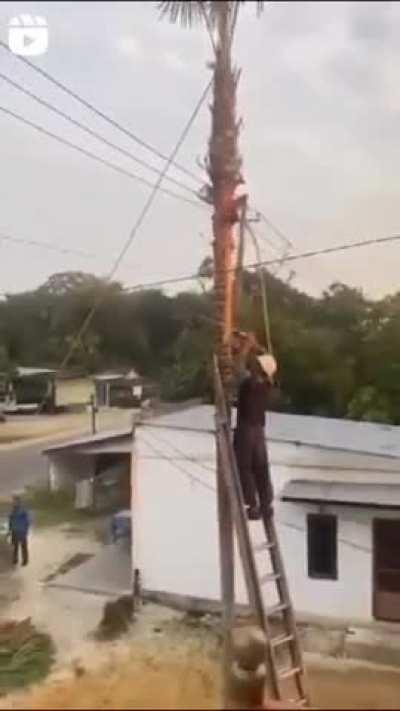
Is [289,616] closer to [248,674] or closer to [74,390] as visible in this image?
[248,674]

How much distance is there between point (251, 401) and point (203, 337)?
5.74 m

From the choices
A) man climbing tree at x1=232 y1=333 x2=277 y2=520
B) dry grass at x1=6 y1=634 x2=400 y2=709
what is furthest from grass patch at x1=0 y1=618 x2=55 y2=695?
man climbing tree at x1=232 y1=333 x2=277 y2=520

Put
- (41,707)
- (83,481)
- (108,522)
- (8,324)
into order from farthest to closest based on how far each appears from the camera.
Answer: (83,481) < (108,522) < (8,324) < (41,707)

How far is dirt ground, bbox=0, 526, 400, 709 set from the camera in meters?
3.49

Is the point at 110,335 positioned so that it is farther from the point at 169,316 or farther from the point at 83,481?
the point at 83,481

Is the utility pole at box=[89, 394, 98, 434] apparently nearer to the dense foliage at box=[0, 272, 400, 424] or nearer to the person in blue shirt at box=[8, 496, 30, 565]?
the dense foliage at box=[0, 272, 400, 424]

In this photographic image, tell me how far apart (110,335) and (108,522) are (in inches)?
156

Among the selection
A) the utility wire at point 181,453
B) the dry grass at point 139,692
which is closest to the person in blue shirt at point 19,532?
the utility wire at point 181,453

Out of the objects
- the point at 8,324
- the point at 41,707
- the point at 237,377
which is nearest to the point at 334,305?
the point at 8,324

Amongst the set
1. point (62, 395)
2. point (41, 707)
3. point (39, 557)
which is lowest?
point (39, 557)

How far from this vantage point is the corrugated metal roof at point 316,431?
27.2ft

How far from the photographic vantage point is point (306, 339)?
12.1 m

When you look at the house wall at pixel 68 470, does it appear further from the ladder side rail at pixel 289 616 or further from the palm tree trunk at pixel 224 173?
the palm tree trunk at pixel 224 173

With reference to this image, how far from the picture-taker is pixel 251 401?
437 centimetres
